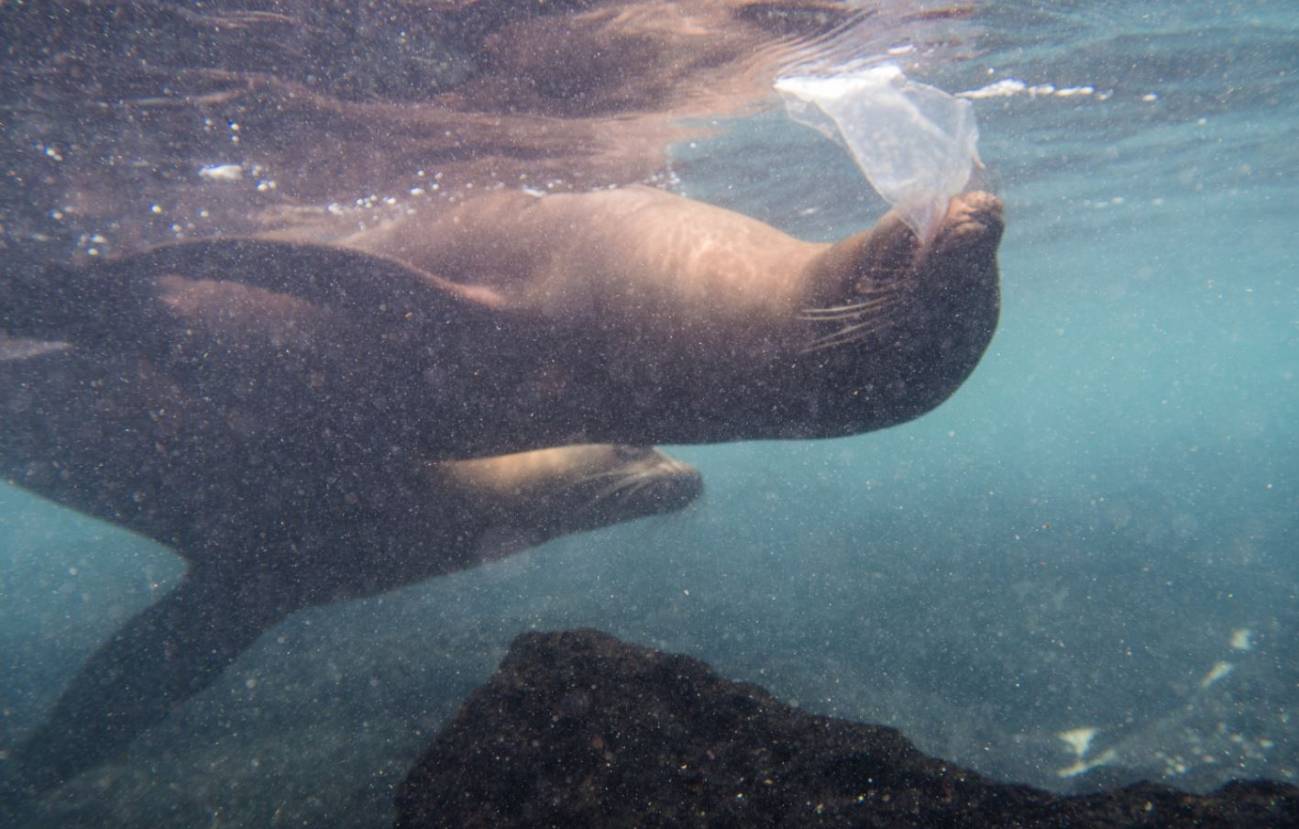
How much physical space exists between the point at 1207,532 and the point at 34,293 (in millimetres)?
29110

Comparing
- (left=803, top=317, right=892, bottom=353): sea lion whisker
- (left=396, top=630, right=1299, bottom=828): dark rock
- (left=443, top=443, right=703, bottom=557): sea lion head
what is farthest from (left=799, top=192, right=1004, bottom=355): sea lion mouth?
(left=443, top=443, right=703, bottom=557): sea lion head

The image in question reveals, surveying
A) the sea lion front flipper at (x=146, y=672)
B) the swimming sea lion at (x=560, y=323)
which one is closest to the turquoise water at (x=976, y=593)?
the sea lion front flipper at (x=146, y=672)

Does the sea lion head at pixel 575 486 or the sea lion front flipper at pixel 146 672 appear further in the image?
the sea lion front flipper at pixel 146 672

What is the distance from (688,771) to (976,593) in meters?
15.5

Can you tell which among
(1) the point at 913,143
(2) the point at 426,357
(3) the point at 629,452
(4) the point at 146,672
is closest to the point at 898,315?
(1) the point at 913,143

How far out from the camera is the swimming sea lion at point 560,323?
8.07 feet

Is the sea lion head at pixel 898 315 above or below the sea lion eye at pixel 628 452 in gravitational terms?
above

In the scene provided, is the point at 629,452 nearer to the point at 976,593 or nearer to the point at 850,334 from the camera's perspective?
the point at 850,334

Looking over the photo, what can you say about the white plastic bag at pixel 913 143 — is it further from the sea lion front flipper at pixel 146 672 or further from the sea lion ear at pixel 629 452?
the sea lion front flipper at pixel 146 672

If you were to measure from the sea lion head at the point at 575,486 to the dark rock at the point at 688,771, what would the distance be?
105 inches

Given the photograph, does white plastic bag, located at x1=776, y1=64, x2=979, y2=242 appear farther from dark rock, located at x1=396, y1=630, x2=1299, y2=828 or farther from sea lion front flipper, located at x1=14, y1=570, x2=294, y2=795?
sea lion front flipper, located at x1=14, y1=570, x2=294, y2=795

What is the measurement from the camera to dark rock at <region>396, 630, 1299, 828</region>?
6.31ft

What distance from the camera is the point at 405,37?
6.18 m

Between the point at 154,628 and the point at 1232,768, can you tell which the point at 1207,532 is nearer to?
the point at 1232,768
